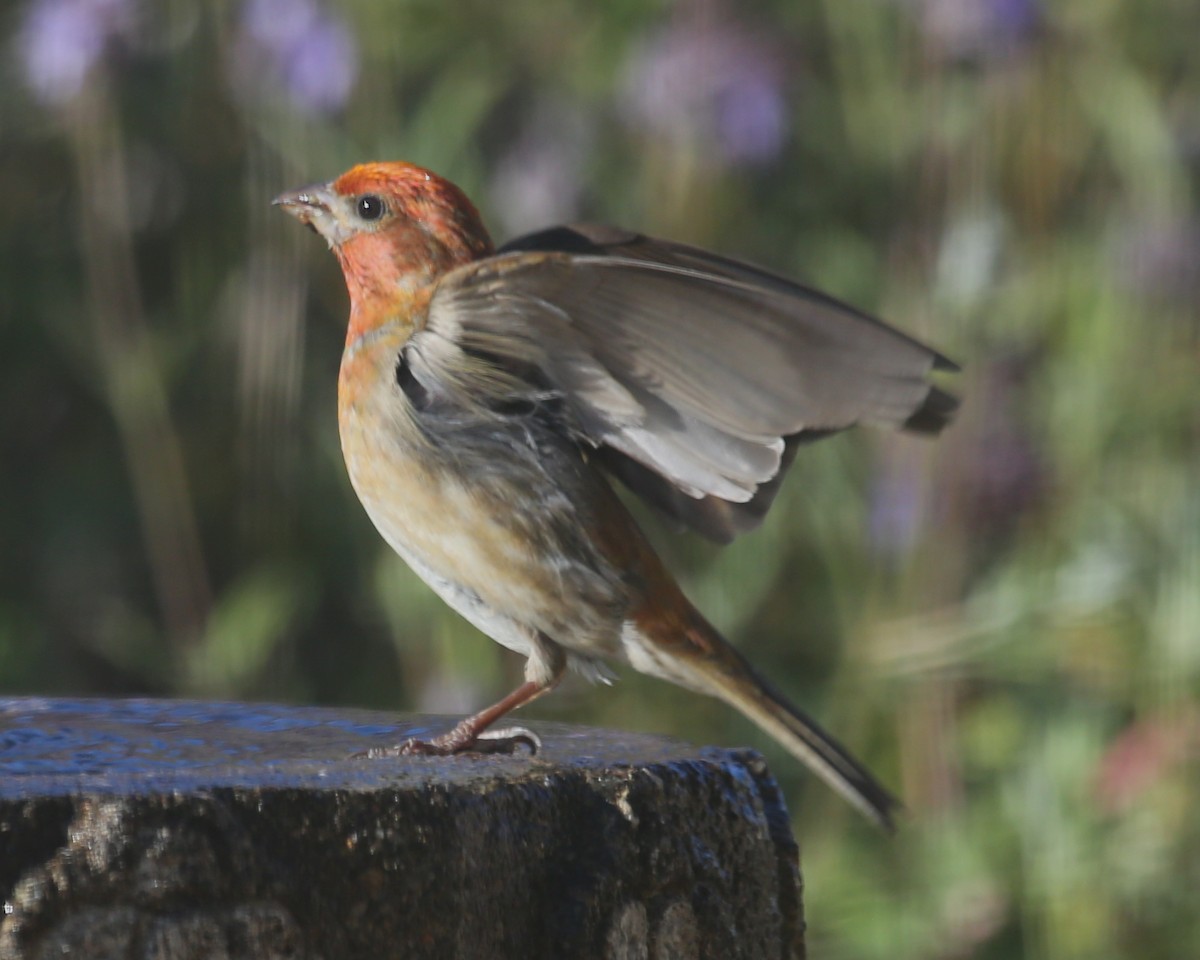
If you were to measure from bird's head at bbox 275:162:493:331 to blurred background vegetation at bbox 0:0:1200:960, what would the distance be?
1.43 metres

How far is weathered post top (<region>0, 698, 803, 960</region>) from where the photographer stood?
1397mm

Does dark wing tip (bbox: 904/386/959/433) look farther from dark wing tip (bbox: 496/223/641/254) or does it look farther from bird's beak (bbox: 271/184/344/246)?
bird's beak (bbox: 271/184/344/246)

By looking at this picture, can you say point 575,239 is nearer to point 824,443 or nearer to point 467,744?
point 467,744

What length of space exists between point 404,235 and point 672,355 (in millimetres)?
449

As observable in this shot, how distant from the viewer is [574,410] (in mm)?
2336

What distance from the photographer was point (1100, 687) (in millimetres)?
3754

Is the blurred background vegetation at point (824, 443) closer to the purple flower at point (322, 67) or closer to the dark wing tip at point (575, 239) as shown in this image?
the purple flower at point (322, 67)

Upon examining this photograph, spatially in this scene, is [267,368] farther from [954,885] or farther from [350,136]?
[954,885]

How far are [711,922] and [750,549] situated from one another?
2.14m

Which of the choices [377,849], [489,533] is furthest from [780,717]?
[377,849]

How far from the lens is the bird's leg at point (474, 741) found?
2.01 metres

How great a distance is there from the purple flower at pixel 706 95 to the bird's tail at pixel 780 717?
1.75m

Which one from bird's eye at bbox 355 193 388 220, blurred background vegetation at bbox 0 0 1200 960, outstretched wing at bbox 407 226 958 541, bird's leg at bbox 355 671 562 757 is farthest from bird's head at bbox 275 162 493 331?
blurred background vegetation at bbox 0 0 1200 960

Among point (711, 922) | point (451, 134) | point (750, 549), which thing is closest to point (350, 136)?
point (451, 134)
